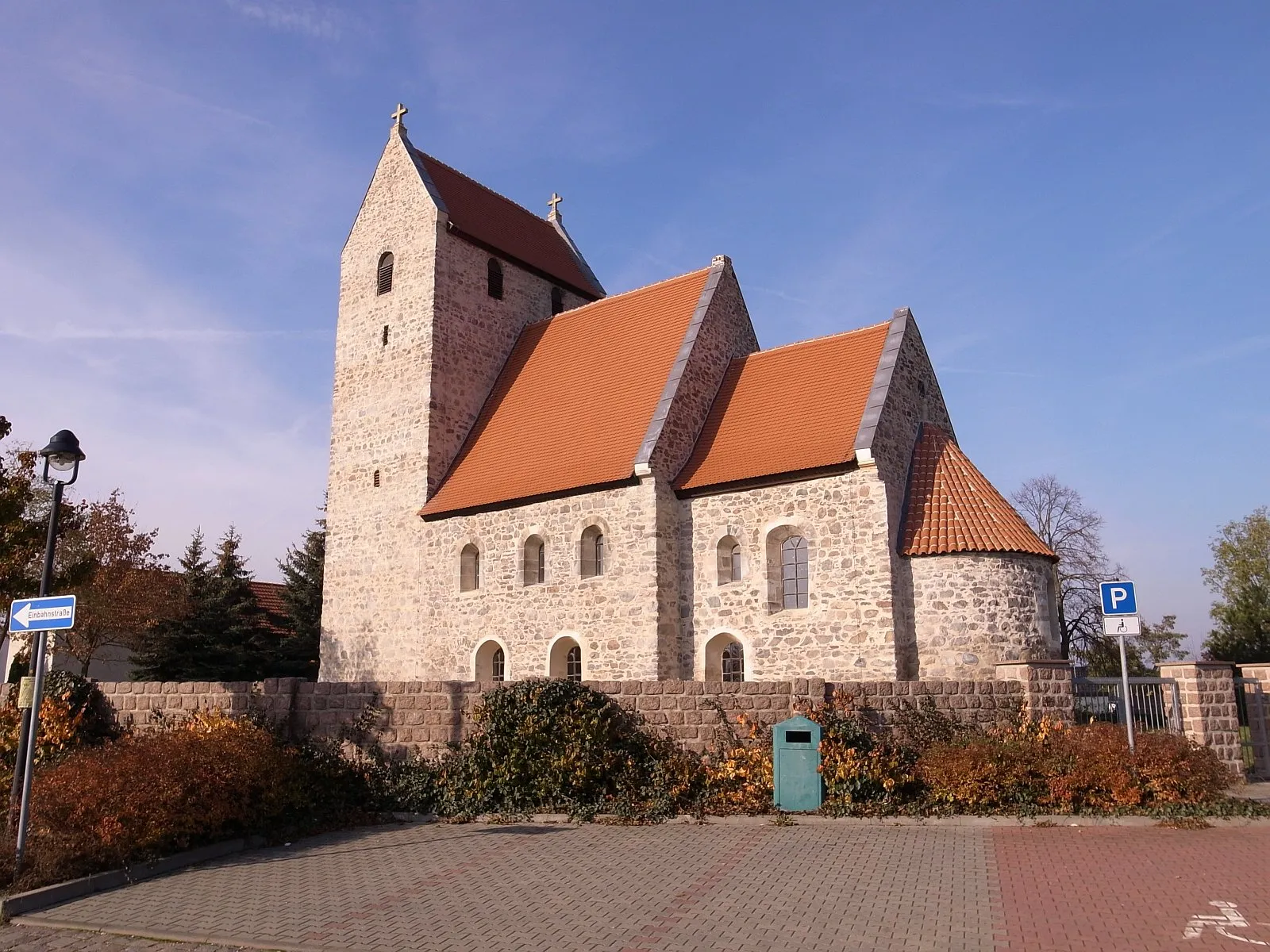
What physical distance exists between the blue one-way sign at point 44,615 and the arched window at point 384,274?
17.0m

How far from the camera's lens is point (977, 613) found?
16484 mm

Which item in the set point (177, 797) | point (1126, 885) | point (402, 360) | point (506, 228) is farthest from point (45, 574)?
point (506, 228)

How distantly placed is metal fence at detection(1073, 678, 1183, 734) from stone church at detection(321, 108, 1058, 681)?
2.10 meters

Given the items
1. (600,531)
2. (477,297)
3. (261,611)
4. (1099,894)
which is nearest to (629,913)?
(1099,894)

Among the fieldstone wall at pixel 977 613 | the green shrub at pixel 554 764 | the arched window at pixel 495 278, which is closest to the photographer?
the green shrub at pixel 554 764

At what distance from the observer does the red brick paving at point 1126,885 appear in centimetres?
672

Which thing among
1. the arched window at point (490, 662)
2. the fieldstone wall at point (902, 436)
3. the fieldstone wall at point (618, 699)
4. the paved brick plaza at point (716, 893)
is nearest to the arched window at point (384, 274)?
the arched window at point (490, 662)

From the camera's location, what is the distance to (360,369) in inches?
995

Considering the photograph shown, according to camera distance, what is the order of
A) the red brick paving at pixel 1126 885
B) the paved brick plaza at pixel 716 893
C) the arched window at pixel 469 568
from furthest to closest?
the arched window at pixel 469 568, the paved brick plaza at pixel 716 893, the red brick paving at pixel 1126 885

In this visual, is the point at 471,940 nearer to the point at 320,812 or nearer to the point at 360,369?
the point at 320,812

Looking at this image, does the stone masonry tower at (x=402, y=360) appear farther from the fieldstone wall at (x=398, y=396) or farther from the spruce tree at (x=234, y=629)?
the spruce tree at (x=234, y=629)

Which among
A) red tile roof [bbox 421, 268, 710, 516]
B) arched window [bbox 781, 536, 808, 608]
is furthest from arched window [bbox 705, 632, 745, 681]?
red tile roof [bbox 421, 268, 710, 516]

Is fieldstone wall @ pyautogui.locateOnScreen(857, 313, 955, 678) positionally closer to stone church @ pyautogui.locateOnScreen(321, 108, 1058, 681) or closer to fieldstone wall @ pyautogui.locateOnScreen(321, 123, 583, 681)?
stone church @ pyautogui.locateOnScreen(321, 108, 1058, 681)

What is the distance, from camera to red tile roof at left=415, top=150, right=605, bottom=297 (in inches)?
1025
